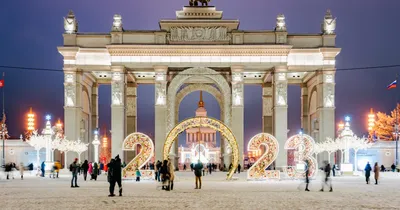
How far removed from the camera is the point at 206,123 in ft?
152

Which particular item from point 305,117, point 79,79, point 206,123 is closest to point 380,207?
point 206,123

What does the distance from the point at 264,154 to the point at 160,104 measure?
82.6ft

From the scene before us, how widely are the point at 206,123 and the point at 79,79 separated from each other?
2822 cm

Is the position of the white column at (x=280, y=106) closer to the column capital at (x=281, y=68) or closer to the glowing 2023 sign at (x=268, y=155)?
the column capital at (x=281, y=68)

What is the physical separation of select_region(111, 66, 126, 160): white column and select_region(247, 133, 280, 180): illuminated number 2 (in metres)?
25.6

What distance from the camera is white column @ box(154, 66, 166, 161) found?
70.3m

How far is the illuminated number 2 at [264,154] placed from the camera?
155 ft

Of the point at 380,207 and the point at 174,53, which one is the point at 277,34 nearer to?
the point at 174,53

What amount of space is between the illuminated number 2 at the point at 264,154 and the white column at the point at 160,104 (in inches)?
943

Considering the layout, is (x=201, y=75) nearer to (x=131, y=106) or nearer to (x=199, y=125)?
(x=131, y=106)

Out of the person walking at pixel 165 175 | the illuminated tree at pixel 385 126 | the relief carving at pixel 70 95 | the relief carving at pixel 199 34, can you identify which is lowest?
the person walking at pixel 165 175

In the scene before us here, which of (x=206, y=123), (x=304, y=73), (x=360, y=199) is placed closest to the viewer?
(x=360, y=199)

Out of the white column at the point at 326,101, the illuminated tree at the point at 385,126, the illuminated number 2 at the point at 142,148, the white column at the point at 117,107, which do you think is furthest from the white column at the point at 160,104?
the illuminated tree at the point at 385,126

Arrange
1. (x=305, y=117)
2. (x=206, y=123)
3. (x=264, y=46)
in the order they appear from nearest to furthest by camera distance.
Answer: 1. (x=206, y=123)
2. (x=264, y=46)
3. (x=305, y=117)
